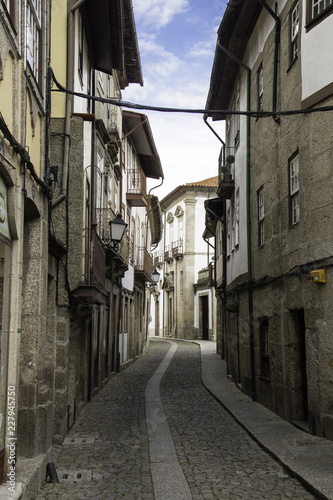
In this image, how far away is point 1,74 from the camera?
522 centimetres

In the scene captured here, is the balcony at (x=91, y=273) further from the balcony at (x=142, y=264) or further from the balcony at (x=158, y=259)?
the balcony at (x=158, y=259)

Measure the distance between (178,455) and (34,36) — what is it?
542 centimetres

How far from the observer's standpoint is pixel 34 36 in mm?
6848

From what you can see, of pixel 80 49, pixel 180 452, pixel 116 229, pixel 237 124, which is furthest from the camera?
pixel 237 124

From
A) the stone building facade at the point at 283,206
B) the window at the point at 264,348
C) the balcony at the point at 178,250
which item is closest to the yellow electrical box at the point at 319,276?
the stone building facade at the point at 283,206

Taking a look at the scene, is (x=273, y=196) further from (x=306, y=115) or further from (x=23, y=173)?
(x=23, y=173)

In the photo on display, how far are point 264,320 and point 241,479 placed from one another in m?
6.08

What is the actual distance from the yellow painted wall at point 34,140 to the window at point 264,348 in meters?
6.83

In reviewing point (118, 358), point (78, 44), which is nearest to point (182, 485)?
point (78, 44)

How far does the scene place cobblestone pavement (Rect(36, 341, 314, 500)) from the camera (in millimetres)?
6297

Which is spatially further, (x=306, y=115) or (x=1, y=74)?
(x=306, y=115)

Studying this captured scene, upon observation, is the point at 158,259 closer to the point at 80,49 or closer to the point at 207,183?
the point at 207,183

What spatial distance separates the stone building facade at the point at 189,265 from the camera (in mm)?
42031

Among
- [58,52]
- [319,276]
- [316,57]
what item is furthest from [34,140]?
[316,57]
